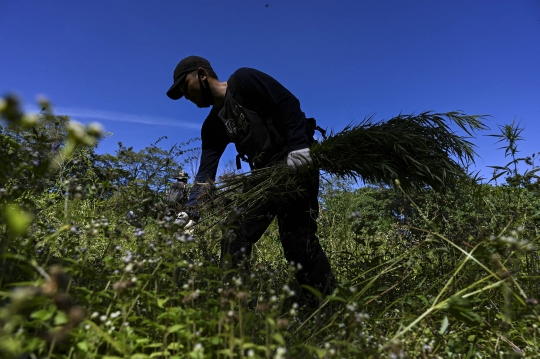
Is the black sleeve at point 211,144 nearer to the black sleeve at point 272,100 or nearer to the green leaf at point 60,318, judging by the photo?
the black sleeve at point 272,100

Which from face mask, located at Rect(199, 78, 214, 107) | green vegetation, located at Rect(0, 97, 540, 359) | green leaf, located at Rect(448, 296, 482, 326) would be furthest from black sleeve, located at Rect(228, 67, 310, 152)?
green leaf, located at Rect(448, 296, 482, 326)

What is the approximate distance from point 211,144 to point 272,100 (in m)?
1.08

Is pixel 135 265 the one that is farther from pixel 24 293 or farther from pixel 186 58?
pixel 186 58

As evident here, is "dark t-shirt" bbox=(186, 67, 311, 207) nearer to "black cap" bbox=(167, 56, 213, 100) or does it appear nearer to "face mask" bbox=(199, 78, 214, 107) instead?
"face mask" bbox=(199, 78, 214, 107)

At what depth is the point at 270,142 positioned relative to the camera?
2867mm

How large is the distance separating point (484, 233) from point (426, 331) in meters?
0.78

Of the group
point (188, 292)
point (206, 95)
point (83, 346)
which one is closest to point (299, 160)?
point (206, 95)

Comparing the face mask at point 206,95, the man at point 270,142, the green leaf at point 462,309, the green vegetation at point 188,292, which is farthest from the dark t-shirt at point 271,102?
the green leaf at point 462,309

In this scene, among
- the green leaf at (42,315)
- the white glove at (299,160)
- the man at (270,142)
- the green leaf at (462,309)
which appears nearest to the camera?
the green leaf at (42,315)

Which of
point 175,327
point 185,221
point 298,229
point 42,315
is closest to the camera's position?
point 42,315

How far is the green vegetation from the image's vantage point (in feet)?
3.41

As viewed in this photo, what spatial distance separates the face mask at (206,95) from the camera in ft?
10.5

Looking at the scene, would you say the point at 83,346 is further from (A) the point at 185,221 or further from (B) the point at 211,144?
(B) the point at 211,144

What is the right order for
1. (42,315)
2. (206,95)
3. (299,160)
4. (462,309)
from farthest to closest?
(206,95) → (299,160) → (462,309) → (42,315)
